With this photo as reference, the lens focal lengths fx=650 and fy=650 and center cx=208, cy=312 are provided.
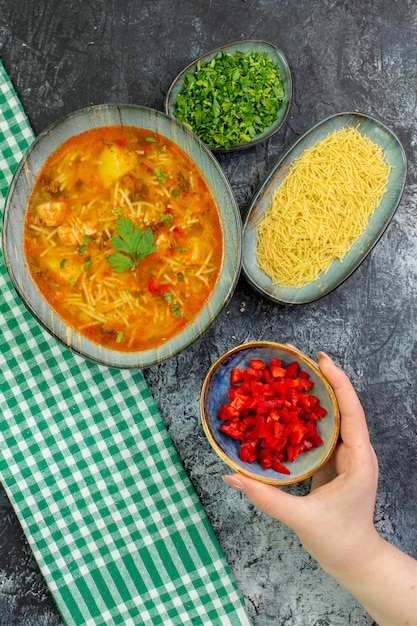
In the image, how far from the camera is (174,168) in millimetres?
2756

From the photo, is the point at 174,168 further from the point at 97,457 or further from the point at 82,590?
the point at 82,590

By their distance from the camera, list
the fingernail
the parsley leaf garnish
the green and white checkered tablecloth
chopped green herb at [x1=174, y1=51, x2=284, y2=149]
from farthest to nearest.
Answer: the green and white checkered tablecloth
chopped green herb at [x1=174, y1=51, x2=284, y2=149]
the fingernail
the parsley leaf garnish

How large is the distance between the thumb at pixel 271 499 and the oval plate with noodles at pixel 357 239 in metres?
0.87

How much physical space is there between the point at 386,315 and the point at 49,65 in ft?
6.88

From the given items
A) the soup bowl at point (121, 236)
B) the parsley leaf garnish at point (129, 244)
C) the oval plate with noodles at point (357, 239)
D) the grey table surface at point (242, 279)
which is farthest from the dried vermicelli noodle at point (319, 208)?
the parsley leaf garnish at point (129, 244)

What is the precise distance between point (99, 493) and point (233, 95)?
203cm

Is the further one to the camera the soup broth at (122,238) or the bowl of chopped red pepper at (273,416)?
the bowl of chopped red pepper at (273,416)

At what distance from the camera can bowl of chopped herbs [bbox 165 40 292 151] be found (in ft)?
9.94

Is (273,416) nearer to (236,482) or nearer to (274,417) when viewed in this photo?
(274,417)

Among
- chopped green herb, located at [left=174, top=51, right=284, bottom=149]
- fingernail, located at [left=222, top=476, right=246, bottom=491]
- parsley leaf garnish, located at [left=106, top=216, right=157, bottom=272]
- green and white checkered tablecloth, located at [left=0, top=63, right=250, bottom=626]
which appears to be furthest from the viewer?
green and white checkered tablecloth, located at [left=0, top=63, right=250, bottom=626]

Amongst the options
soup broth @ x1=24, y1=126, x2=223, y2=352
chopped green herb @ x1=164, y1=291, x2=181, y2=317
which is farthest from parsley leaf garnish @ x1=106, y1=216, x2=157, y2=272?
chopped green herb @ x1=164, y1=291, x2=181, y2=317

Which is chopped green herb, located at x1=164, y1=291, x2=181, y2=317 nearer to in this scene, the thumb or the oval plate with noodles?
the oval plate with noodles

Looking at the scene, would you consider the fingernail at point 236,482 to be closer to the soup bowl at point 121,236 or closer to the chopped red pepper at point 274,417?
the chopped red pepper at point 274,417

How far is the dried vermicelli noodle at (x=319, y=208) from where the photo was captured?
308cm
